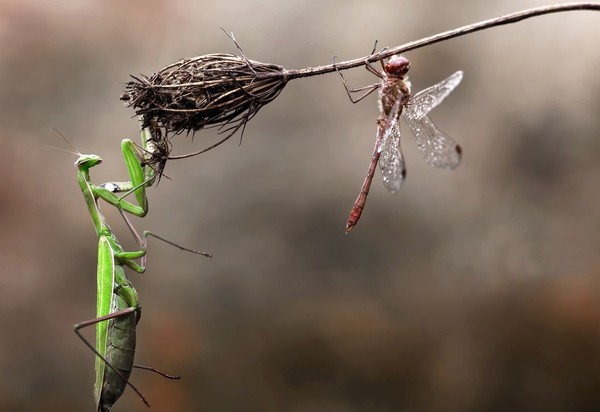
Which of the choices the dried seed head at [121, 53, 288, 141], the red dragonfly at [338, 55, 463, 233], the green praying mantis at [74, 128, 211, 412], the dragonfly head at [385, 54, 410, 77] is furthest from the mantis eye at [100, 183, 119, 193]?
the dragonfly head at [385, 54, 410, 77]

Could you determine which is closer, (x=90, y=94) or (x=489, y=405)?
(x=489, y=405)

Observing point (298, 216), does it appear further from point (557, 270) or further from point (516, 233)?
point (557, 270)

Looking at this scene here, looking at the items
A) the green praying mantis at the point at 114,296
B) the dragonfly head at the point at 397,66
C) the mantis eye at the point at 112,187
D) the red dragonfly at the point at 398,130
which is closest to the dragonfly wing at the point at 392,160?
the red dragonfly at the point at 398,130

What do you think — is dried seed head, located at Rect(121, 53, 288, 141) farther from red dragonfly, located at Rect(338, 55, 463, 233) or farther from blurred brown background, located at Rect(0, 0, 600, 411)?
blurred brown background, located at Rect(0, 0, 600, 411)

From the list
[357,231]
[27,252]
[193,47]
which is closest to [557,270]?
[357,231]

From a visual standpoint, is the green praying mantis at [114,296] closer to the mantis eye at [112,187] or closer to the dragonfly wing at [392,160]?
the mantis eye at [112,187]

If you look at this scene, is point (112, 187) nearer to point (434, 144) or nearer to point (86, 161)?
point (86, 161)
